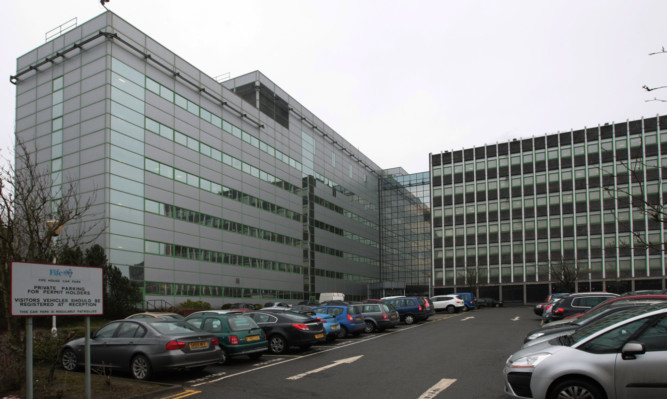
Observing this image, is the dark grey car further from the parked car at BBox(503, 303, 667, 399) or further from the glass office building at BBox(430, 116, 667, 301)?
the glass office building at BBox(430, 116, 667, 301)

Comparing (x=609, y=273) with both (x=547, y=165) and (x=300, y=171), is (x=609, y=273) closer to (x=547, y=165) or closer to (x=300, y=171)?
(x=547, y=165)

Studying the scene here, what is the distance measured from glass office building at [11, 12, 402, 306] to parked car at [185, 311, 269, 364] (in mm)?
20721

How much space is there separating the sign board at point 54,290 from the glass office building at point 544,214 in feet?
218

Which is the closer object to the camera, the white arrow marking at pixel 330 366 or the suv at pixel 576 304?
the white arrow marking at pixel 330 366

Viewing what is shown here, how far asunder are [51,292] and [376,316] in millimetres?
17827

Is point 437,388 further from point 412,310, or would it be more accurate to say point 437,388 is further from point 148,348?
point 412,310

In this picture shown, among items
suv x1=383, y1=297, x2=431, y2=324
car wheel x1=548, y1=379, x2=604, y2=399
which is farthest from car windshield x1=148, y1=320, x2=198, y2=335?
suv x1=383, y1=297, x2=431, y2=324

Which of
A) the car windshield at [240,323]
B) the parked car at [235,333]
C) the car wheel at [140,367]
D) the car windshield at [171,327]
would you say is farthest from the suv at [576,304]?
the car wheel at [140,367]

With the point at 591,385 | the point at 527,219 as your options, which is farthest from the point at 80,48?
the point at 527,219

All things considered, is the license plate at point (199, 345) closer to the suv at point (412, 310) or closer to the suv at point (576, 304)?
the suv at point (576, 304)

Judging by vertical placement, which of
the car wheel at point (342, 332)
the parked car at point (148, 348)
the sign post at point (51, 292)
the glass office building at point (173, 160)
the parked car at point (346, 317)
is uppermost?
the glass office building at point (173, 160)

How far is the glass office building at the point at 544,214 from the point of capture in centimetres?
6838

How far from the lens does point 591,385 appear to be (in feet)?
21.8

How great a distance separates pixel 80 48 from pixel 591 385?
41156 mm
